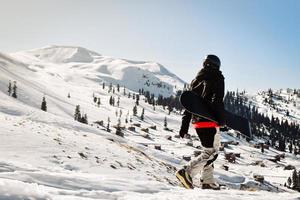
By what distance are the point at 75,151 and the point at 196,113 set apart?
11.6 metres

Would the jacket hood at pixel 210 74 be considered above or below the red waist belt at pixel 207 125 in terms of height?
above

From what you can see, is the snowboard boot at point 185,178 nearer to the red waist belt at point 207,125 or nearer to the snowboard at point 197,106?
Result: the red waist belt at point 207,125

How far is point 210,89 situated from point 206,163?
2067mm

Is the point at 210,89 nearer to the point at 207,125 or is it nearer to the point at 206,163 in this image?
the point at 207,125

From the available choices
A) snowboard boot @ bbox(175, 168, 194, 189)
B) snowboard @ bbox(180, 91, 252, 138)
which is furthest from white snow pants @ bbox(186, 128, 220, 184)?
snowboard @ bbox(180, 91, 252, 138)

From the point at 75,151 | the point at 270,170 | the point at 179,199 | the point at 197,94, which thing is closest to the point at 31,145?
the point at 75,151

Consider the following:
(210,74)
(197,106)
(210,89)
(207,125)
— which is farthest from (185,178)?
(210,74)

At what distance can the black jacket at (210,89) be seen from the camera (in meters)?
9.51

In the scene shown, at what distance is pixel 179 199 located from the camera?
24.0 feet

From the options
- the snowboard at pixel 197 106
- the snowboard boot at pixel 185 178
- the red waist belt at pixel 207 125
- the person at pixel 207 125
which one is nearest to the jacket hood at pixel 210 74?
the person at pixel 207 125

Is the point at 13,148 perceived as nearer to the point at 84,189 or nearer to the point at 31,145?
the point at 31,145

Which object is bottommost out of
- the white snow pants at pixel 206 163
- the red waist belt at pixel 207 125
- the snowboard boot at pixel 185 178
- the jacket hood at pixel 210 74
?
the snowboard boot at pixel 185 178

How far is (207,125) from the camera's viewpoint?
9633 millimetres

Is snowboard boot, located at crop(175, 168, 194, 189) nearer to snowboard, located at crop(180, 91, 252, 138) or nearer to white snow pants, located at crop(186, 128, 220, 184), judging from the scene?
white snow pants, located at crop(186, 128, 220, 184)
